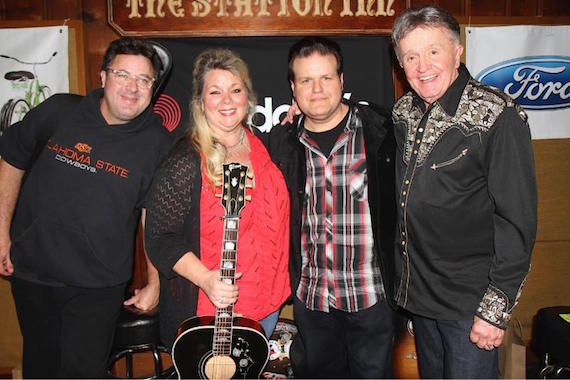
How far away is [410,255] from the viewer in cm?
212

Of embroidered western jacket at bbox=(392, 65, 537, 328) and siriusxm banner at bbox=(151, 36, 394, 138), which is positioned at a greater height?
siriusxm banner at bbox=(151, 36, 394, 138)

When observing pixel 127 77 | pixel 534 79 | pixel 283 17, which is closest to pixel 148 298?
pixel 127 77

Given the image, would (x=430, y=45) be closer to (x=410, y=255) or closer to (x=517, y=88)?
(x=410, y=255)

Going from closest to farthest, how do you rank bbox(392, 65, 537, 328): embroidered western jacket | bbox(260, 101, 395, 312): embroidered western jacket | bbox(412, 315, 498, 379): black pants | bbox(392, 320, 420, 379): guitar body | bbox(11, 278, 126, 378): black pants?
bbox(392, 65, 537, 328): embroidered western jacket, bbox(412, 315, 498, 379): black pants, bbox(260, 101, 395, 312): embroidered western jacket, bbox(11, 278, 126, 378): black pants, bbox(392, 320, 420, 379): guitar body

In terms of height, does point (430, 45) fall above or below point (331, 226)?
above

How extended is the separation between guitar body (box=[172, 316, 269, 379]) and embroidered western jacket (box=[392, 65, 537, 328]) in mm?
678

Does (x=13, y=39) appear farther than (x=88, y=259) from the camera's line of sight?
Yes

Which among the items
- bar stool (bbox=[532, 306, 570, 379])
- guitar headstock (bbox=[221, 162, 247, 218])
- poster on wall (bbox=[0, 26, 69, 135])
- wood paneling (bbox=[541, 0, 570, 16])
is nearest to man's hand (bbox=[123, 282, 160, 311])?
guitar headstock (bbox=[221, 162, 247, 218])

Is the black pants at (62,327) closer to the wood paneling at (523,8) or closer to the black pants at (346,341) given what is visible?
the black pants at (346,341)

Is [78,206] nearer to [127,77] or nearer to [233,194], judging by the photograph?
[127,77]

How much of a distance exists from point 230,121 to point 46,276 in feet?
3.94

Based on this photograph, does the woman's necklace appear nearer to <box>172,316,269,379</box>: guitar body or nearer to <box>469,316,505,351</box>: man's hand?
<box>172,316,269,379</box>: guitar body

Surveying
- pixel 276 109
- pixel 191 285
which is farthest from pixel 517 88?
pixel 191 285

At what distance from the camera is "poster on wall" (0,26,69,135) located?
3367 millimetres
